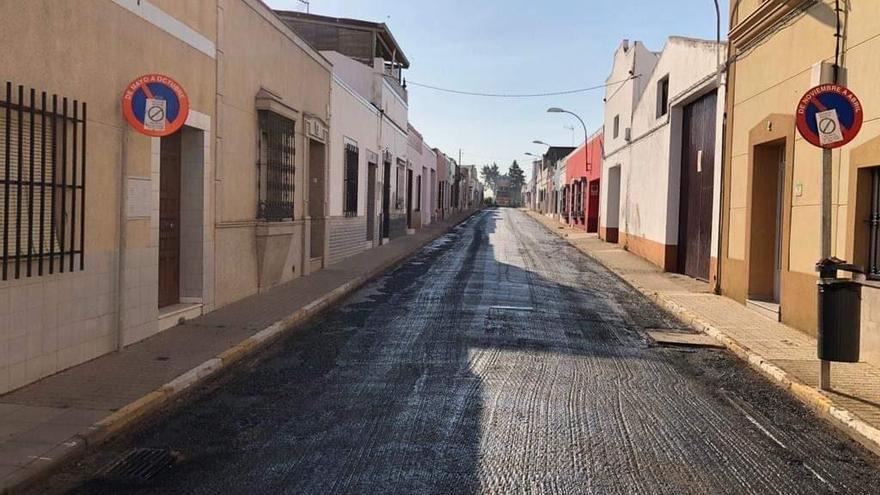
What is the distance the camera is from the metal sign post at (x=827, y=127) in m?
6.60

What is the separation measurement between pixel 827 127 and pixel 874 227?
1.83 m

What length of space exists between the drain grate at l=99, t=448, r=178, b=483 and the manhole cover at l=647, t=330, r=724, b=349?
630cm

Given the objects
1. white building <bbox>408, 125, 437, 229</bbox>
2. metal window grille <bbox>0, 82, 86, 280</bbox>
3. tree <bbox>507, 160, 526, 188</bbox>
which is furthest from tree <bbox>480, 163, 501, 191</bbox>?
metal window grille <bbox>0, 82, 86, 280</bbox>

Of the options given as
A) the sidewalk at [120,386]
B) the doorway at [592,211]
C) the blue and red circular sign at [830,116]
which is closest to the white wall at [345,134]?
the sidewalk at [120,386]

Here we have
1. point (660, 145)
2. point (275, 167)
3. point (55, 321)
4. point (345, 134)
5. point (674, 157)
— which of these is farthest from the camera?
point (660, 145)

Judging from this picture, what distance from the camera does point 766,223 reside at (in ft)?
38.0

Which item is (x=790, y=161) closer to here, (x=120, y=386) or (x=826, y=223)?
(x=826, y=223)

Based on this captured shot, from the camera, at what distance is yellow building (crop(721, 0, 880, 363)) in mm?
7898

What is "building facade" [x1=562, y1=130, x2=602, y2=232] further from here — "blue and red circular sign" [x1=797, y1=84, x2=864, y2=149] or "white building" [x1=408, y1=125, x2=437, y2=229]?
"blue and red circular sign" [x1=797, y1=84, x2=864, y2=149]

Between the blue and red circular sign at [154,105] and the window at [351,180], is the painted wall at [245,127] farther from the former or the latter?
the window at [351,180]

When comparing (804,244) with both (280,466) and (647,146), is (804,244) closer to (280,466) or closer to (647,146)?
(280,466)

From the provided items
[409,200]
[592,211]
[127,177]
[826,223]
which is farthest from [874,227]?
[592,211]

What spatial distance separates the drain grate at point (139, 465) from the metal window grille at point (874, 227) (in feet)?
23.0

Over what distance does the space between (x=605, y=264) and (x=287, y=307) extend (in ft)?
36.9
